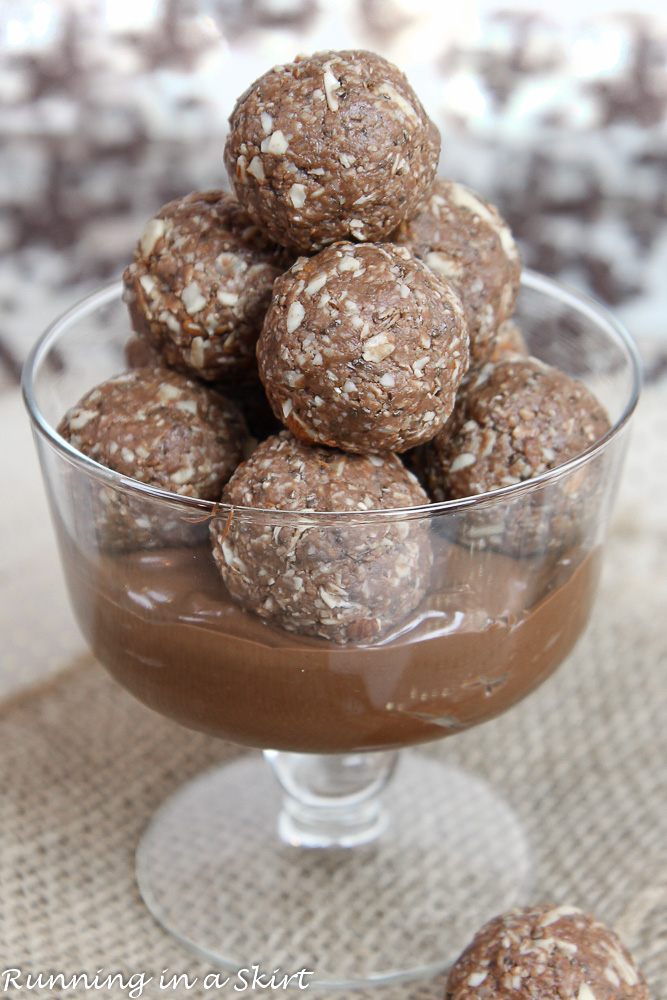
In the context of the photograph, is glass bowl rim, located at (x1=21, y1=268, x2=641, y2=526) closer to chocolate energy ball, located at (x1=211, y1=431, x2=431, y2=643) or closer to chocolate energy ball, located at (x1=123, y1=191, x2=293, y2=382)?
chocolate energy ball, located at (x1=211, y1=431, x2=431, y2=643)

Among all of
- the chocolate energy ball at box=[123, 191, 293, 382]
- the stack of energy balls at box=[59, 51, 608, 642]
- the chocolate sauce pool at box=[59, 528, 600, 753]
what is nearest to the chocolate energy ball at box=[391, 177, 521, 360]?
the stack of energy balls at box=[59, 51, 608, 642]

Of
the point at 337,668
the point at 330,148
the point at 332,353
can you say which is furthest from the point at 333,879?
the point at 330,148

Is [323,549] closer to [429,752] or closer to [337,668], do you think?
[337,668]

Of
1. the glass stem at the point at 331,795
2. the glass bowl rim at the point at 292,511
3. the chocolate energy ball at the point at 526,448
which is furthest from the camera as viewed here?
the glass stem at the point at 331,795

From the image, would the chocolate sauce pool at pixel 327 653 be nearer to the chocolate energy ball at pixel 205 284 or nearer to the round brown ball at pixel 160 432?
the round brown ball at pixel 160 432

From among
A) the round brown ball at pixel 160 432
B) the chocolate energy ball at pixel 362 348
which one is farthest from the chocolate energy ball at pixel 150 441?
the chocolate energy ball at pixel 362 348

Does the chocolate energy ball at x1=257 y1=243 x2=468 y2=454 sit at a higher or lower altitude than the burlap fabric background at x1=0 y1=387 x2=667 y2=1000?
higher
